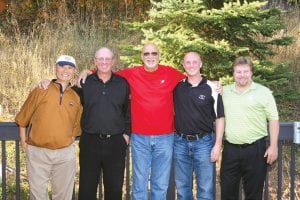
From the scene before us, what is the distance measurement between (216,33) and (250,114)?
10.5 ft

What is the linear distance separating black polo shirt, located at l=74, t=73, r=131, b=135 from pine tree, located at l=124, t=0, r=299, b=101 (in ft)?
7.35

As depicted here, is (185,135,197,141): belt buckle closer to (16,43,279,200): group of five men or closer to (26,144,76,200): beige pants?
(16,43,279,200): group of five men

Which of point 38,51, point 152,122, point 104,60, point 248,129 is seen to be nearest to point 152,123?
point 152,122

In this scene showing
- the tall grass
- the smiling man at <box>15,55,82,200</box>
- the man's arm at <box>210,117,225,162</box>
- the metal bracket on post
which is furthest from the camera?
the tall grass

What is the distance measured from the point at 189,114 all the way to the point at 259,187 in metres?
0.95

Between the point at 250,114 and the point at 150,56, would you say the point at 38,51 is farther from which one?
the point at 250,114

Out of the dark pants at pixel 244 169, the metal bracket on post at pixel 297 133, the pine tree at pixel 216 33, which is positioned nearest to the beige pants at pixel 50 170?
the dark pants at pixel 244 169

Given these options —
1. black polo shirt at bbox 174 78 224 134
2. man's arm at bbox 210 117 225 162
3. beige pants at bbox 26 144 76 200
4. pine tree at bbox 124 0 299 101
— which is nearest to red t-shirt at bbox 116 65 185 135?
black polo shirt at bbox 174 78 224 134

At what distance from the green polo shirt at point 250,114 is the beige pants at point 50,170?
1.53 metres

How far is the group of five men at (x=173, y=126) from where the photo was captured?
4.57 meters

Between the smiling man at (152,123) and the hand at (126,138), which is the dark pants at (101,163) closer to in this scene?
the hand at (126,138)

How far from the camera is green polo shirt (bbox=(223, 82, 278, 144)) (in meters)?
4.55

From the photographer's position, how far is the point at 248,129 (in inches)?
179

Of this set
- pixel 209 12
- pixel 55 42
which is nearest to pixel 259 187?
pixel 209 12
